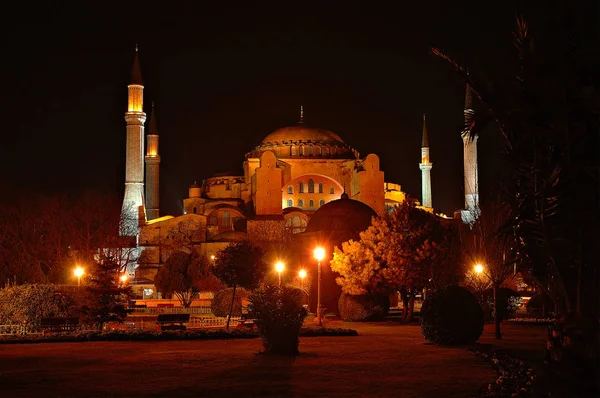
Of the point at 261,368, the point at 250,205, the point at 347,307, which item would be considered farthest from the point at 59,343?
the point at 250,205

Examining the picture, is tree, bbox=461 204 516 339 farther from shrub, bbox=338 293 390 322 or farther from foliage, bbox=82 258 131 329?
foliage, bbox=82 258 131 329

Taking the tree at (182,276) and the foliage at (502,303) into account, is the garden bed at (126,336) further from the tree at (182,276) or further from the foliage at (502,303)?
the tree at (182,276)

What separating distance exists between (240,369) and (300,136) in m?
65.9

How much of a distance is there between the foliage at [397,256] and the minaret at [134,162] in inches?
1429

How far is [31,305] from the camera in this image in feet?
69.4

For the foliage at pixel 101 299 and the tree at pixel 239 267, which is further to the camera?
the tree at pixel 239 267

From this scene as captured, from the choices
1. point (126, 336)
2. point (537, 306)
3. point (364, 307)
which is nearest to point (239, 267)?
point (364, 307)

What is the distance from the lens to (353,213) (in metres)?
34.7

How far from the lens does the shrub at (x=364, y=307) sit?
2756 cm

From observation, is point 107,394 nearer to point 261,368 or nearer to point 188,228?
point 261,368

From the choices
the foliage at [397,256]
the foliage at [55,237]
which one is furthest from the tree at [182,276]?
the foliage at [397,256]

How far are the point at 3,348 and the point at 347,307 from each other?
44.2 feet

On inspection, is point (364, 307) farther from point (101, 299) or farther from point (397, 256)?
point (101, 299)

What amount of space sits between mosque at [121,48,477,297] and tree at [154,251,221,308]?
8.41m
